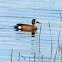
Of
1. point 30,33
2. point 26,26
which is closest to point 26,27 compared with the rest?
point 26,26

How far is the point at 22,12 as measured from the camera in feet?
59.3

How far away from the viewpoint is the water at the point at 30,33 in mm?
9460

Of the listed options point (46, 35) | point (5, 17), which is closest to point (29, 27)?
point (5, 17)

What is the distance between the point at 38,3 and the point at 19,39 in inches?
355

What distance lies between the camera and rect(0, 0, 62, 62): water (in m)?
9.46

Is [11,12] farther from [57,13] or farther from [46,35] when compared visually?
[46,35]

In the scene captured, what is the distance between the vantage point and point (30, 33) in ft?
46.2

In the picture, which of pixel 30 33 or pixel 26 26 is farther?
pixel 26 26

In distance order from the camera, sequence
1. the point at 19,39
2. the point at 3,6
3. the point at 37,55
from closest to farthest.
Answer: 1. the point at 37,55
2. the point at 19,39
3. the point at 3,6

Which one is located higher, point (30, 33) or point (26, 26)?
point (26, 26)

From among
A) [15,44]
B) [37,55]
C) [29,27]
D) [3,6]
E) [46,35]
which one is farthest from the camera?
[3,6]

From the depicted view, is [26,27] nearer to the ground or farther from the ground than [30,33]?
farther from the ground

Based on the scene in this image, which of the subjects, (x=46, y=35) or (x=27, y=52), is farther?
(x=46, y=35)

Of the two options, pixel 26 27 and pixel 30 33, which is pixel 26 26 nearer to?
pixel 26 27
